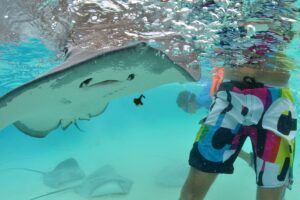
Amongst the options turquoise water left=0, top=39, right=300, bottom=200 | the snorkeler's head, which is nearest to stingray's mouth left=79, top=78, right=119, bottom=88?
turquoise water left=0, top=39, right=300, bottom=200

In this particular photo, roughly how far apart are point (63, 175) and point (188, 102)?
584cm

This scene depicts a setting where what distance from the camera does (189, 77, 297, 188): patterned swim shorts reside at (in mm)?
4059

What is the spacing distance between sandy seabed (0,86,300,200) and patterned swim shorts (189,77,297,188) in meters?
3.14

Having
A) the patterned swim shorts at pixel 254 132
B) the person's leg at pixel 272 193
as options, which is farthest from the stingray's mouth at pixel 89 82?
the person's leg at pixel 272 193

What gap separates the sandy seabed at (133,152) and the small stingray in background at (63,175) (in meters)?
0.21

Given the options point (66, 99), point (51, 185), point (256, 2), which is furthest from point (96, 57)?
point (51, 185)

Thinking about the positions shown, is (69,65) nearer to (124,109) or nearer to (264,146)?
(264,146)

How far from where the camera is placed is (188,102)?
1263 centimetres

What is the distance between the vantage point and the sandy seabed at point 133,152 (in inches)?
309

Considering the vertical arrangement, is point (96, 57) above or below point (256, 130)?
above

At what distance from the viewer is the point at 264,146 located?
4.12m

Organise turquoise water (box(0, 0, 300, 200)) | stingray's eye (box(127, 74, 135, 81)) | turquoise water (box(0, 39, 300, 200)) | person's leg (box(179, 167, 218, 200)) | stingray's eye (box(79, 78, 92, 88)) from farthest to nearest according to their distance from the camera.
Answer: turquoise water (box(0, 39, 300, 200)) → turquoise water (box(0, 0, 300, 200)) → person's leg (box(179, 167, 218, 200)) → stingray's eye (box(127, 74, 135, 81)) → stingray's eye (box(79, 78, 92, 88))

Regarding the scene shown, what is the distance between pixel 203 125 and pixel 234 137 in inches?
17.5

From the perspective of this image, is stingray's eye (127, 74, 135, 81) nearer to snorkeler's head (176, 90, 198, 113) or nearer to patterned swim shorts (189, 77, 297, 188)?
patterned swim shorts (189, 77, 297, 188)
